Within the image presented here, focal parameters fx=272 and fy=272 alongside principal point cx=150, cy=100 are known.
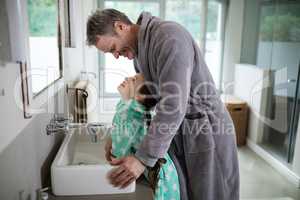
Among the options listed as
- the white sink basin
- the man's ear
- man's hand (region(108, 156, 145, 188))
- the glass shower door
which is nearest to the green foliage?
the man's ear

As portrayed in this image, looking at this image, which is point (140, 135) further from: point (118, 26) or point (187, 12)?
point (187, 12)

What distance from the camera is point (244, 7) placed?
3.77 meters

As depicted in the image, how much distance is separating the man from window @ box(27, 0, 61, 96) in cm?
36

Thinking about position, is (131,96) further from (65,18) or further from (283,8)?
(283,8)

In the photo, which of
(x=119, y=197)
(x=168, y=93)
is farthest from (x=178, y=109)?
(x=119, y=197)

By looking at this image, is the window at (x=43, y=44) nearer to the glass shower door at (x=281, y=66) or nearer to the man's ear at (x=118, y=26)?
the man's ear at (x=118, y=26)

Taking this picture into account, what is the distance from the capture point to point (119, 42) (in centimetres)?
96

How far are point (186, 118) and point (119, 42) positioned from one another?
0.36m

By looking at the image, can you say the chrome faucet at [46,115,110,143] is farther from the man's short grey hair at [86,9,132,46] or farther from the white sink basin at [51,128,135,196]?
the man's short grey hair at [86,9,132,46]

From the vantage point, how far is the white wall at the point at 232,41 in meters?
3.88

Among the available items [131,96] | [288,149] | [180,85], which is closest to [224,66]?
[288,149]

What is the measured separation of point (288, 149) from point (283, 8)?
5.02ft

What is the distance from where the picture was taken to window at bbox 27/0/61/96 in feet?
3.77

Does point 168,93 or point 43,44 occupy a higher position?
point 43,44
